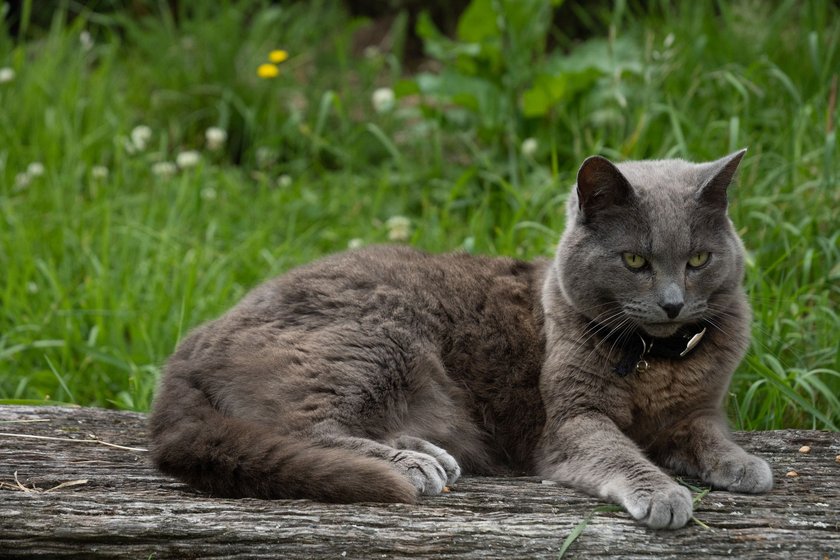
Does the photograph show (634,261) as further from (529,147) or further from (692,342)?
(529,147)

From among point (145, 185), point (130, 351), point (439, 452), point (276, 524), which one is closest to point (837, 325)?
point (439, 452)

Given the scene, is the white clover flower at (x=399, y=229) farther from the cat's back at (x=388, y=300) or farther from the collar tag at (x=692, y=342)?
the collar tag at (x=692, y=342)

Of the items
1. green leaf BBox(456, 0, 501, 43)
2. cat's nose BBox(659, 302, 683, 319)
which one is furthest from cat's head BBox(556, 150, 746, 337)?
green leaf BBox(456, 0, 501, 43)

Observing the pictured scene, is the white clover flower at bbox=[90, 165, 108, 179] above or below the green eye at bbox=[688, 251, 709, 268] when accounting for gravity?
below

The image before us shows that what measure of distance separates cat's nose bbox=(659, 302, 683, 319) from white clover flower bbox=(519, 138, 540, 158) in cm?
223

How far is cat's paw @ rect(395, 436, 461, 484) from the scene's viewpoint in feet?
8.57

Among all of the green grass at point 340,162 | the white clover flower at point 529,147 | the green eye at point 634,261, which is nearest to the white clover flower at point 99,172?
the green grass at point 340,162

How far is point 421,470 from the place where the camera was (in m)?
2.50

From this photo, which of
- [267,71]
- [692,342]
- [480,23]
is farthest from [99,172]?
[692,342]

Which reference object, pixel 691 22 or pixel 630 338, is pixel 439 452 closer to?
pixel 630 338

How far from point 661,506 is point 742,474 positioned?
355 mm

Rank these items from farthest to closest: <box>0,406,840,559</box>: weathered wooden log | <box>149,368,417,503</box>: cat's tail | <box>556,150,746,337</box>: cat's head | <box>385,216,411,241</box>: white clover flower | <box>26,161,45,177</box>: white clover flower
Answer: <box>26,161,45,177</box>: white clover flower < <box>385,216,411,241</box>: white clover flower < <box>556,150,746,337</box>: cat's head < <box>149,368,417,503</box>: cat's tail < <box>0,406,840,559</box>: weathered wooden log

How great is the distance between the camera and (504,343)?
2.96 m

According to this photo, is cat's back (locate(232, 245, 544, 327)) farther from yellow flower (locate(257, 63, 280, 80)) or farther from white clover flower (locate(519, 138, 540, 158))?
yellow flower (locate(257, 63, 280, 80))
